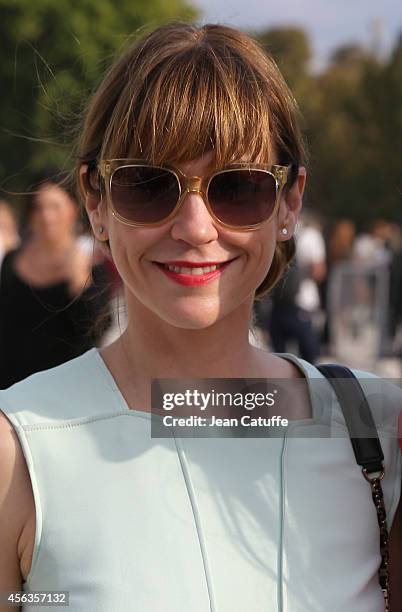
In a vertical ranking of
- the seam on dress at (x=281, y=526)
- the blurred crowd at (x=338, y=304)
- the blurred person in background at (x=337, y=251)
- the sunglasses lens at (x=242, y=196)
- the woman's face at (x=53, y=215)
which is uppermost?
the blurred person in background at (x=337, y=251)

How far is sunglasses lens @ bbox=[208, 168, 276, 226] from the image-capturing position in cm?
169

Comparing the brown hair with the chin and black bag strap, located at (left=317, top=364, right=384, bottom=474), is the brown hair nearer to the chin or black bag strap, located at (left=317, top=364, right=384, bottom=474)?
the chin

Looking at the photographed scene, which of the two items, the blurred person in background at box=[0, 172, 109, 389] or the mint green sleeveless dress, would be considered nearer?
the mint green sleeveless dress

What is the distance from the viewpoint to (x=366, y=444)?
1742mm

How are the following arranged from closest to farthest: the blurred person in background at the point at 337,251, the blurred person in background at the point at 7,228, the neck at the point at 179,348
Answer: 1. the neck at the point at 179,348
2. the blurred person in background at the point at 7,228
3. the blurred person in background at the point at 337,251

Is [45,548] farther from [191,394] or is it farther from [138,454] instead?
[191,394]

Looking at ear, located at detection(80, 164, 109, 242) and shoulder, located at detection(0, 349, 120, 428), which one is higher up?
ear, located at detection(80, 164, 109, 242)

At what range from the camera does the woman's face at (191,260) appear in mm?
1690

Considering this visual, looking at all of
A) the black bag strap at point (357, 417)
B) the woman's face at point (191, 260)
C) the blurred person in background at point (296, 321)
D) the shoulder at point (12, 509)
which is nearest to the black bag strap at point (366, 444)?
the black bag strap at point (357, 417)

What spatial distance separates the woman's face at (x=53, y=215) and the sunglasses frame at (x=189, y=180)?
313cm

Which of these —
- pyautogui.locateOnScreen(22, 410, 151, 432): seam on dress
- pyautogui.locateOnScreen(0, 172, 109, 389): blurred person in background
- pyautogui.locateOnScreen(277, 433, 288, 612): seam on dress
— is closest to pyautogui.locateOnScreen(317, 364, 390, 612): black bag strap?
pyautogui.locateOnScreen(277, 433, 288, 612): seam on dress

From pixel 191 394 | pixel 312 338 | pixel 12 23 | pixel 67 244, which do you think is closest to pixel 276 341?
pixel 312 338

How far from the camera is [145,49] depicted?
5.84ft

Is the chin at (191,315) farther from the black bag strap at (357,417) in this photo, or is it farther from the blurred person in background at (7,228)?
the blurred person in background at (7,228)
